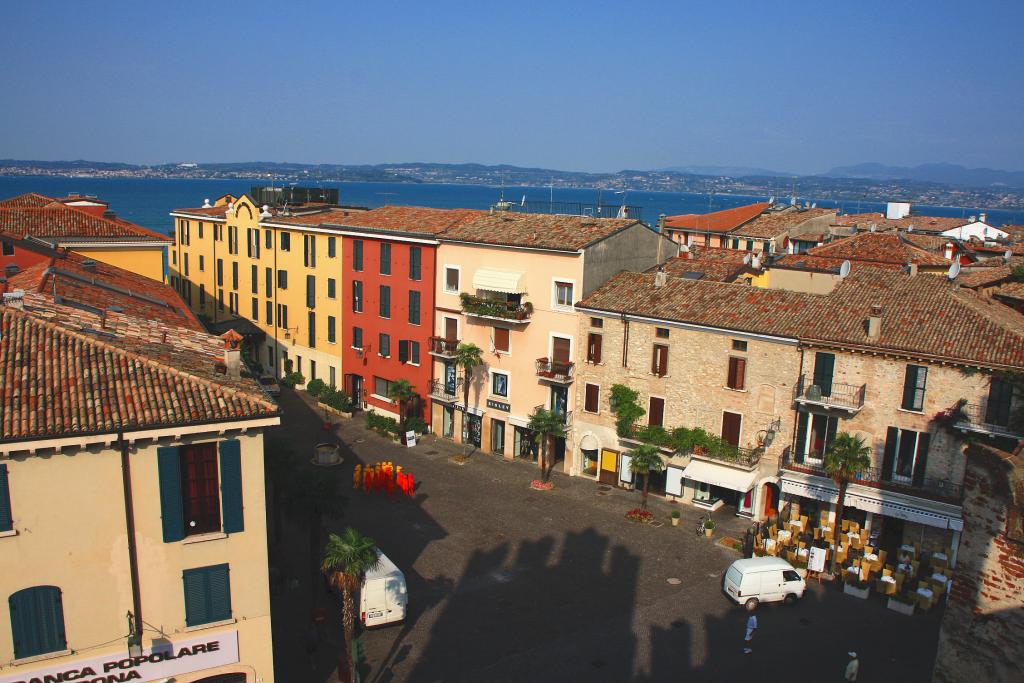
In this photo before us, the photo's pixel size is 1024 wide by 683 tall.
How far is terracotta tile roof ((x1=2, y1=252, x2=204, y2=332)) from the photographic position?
28562mm

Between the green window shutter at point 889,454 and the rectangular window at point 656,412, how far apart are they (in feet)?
32.0

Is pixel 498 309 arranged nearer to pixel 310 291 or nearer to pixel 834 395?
pixel 834 395

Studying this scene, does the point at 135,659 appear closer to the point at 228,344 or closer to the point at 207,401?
the point at 207,401

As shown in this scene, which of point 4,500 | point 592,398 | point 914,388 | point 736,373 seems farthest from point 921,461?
point 4,500

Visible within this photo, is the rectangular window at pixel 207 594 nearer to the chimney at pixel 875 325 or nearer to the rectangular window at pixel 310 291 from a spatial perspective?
the chimney at pixel 875 325

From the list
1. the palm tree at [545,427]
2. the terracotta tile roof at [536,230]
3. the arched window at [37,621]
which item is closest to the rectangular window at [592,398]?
the palm tree at [545,427]

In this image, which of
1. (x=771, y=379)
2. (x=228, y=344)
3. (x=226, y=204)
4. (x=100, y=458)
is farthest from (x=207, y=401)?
(x=226, y=204)

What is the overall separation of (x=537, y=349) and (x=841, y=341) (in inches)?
596

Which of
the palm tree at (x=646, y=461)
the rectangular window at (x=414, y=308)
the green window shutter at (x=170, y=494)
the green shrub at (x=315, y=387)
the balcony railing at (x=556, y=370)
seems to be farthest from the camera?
the green shrub at (x=315, y=387)

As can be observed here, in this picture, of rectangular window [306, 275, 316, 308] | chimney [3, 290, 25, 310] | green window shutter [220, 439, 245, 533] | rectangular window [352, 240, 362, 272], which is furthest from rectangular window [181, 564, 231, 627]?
rectangular window [306, 275, 316, 308]

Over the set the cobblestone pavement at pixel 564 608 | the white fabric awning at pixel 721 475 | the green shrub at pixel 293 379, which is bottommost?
the cobblestone pavement at pixel 564 608

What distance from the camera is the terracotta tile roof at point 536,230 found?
41062 millimetres

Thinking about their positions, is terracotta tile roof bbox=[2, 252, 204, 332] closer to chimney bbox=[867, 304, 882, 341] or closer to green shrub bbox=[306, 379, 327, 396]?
green shrub bbox=[306, 379, 327, 396]

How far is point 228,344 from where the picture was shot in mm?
22375
